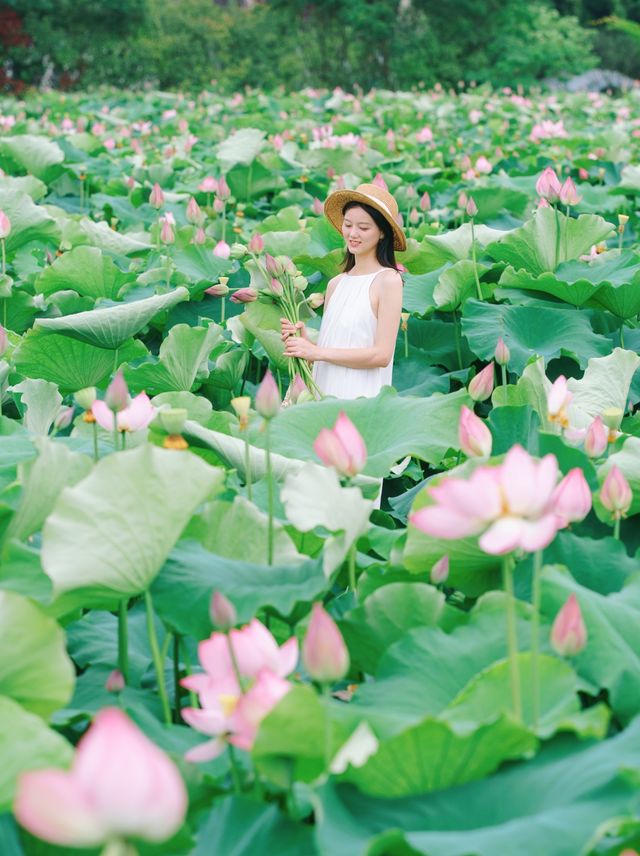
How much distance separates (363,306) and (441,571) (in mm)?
1225

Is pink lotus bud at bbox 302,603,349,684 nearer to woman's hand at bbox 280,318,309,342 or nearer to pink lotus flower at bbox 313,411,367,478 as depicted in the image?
pink lotus flower at bbox 313,411,367,478

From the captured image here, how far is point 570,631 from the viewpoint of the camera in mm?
861

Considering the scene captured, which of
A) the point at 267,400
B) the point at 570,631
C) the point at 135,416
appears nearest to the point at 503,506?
the point at 570,631

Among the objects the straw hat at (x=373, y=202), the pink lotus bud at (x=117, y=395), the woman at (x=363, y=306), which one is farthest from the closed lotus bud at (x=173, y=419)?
the straw hat at (x=373, y=202)

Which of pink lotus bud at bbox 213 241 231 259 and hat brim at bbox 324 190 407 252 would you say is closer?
hat brim at bbox 324 190 407 252

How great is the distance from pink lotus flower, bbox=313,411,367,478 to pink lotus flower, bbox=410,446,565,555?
22 cm

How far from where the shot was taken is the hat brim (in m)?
2.18

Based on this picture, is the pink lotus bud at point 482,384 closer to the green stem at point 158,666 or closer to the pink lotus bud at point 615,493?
the pink lotus bud at point 615,493

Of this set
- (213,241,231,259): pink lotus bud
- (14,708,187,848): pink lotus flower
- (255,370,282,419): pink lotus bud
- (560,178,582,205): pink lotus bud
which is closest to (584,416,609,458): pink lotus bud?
(255,370,282,419): pink lotus bud

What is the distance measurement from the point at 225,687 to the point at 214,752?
5 centimetres

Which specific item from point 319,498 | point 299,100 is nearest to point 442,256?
point 319,498

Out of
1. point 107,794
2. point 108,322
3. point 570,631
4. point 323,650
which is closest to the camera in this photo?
point 107,794

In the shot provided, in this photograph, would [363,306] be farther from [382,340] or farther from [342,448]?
[342,448]

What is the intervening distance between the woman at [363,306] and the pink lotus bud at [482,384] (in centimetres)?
66
